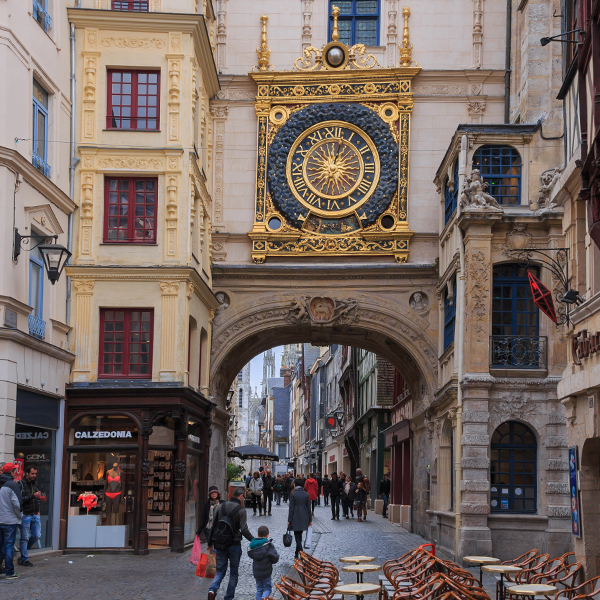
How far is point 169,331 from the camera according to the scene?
2309cm

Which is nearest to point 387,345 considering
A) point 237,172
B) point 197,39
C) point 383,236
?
point 383,236

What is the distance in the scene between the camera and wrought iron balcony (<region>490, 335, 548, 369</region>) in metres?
21.9

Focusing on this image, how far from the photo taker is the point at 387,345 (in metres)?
29.9

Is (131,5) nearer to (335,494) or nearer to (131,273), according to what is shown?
(131,273)

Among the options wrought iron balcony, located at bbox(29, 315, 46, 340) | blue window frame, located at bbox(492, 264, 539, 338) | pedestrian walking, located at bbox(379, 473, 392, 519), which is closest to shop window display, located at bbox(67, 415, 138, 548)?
wrought iron balcony, located at bbox(29, 315, 46, 340)

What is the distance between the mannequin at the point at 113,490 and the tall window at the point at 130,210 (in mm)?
5227

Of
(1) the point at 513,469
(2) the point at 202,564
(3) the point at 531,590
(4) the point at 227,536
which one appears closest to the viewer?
(3) the point at 531,590

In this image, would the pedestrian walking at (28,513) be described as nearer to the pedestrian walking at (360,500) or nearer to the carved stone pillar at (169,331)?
the carved stone pillar at (169,331)

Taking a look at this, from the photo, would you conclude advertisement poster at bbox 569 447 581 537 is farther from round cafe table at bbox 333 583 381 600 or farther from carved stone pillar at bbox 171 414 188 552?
carved stone pillar at bbox 171 414 188 552

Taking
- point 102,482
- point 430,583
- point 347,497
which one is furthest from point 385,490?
Result: point 430,583

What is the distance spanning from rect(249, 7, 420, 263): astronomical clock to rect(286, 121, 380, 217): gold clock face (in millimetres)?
27

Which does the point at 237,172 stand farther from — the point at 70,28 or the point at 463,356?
the point at 463,356

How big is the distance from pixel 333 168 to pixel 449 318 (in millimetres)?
5681

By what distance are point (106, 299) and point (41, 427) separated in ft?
11.9
